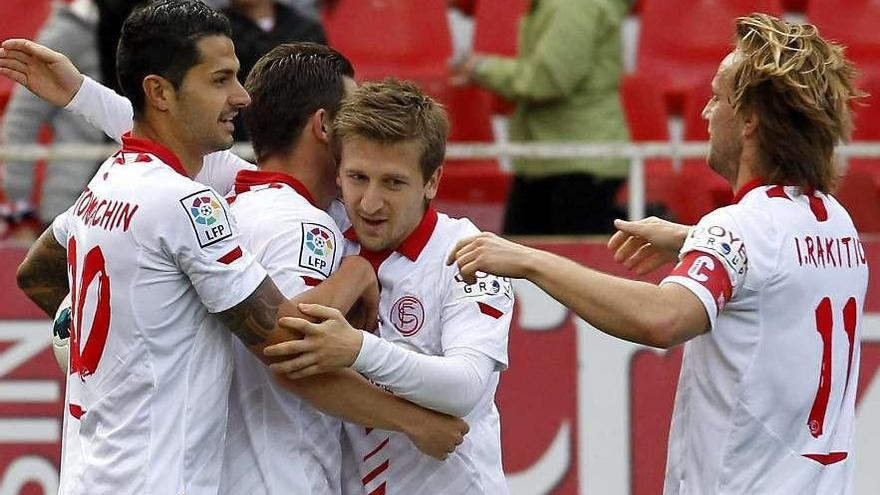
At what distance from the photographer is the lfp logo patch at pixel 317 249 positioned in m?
3.97

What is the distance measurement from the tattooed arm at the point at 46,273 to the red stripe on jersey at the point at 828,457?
2.05 m

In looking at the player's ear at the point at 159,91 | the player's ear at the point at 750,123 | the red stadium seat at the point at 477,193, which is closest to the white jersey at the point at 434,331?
the player's ear at the point at 159,91

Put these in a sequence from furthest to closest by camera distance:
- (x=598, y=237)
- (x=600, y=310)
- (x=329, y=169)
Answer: (x=598, y=237) → (x=329, y=169) → (x=600, y=310)

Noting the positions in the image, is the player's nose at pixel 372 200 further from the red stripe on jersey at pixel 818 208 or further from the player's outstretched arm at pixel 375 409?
the red stripe on jersey at pixel 818 208

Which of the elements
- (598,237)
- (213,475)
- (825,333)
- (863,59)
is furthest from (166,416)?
(863,59)

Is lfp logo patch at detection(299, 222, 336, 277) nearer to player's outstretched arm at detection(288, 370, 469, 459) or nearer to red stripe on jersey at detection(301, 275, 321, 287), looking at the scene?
red stripe on jersey at detection(301, 275, 321, 287)

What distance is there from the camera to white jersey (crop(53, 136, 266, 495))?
3768 mm

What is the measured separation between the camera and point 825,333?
390 centimetres

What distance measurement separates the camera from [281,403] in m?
4.02

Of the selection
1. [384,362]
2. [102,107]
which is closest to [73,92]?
Answer: [102,107]

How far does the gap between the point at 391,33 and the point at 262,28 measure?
1.54 m

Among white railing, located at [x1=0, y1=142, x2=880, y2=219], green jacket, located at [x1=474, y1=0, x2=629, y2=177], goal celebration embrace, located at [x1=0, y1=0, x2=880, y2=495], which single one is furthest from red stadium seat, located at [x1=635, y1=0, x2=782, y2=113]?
goal celebration embrace, located at [x1=0, y1=0, x2=880, y2=495]

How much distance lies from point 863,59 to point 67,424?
18.7 ft

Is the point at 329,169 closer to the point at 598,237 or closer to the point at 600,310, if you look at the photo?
the point at 600,310
